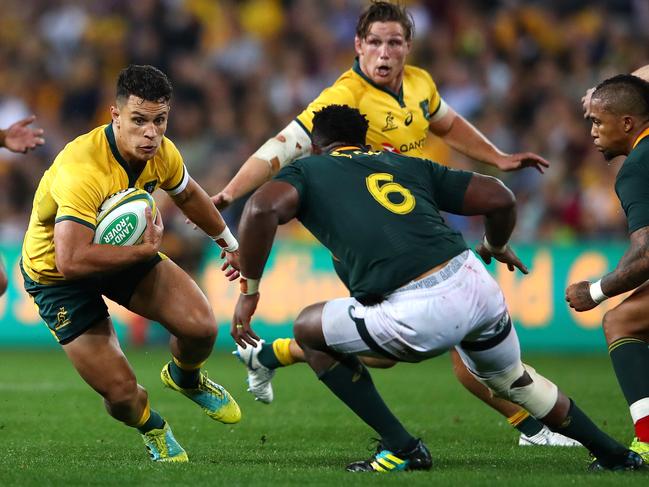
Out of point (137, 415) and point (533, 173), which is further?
point (533, 173)

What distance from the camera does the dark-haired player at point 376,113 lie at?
7500 millimetres

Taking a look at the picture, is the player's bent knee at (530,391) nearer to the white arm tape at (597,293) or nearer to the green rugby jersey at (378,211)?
the white arm tape at (597,293)

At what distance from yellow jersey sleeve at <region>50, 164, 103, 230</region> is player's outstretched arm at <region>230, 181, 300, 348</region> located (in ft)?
3.08

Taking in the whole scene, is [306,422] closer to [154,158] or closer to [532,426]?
[532,426]

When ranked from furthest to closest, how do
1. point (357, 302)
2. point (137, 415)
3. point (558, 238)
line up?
1. point (558, 238)
2. point (137, 415)
3. point (357, 302)

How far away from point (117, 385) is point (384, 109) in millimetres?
2659

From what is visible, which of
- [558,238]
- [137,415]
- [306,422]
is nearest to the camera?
[137,415]

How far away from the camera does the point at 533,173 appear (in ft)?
49.2

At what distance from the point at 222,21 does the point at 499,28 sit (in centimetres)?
431

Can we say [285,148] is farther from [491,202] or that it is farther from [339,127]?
[491,202]

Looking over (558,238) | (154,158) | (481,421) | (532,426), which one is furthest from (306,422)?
(558,238)

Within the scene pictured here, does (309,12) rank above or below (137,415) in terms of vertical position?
above

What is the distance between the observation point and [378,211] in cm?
550

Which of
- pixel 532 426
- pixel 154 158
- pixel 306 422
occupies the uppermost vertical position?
pixel 154 158
